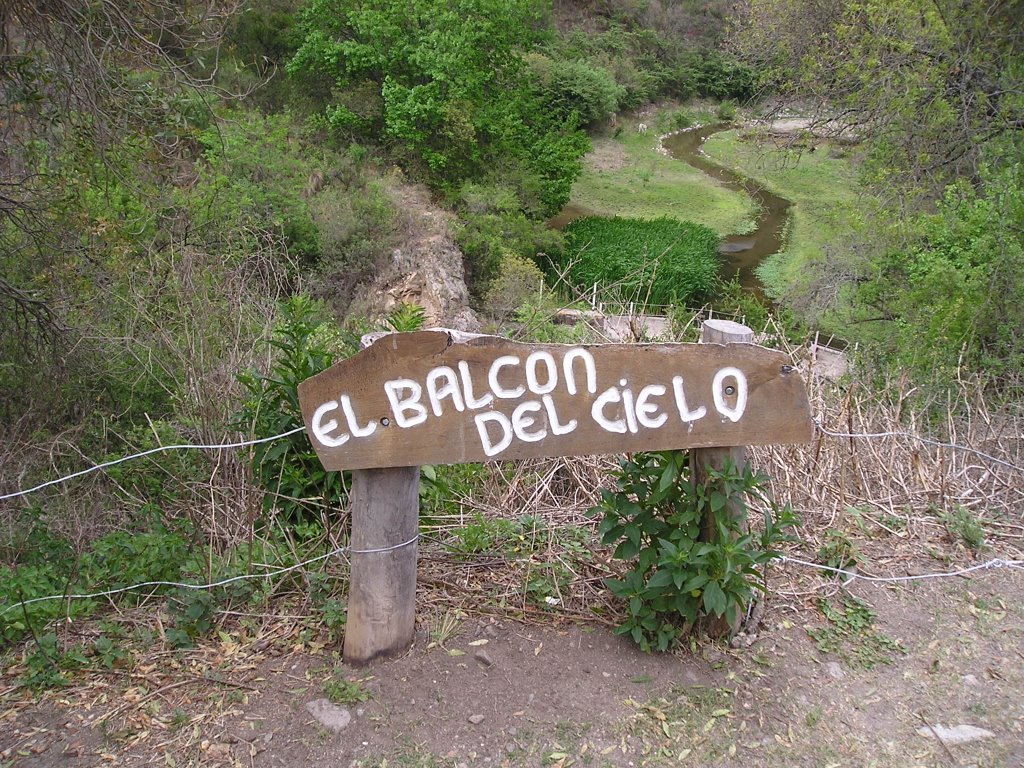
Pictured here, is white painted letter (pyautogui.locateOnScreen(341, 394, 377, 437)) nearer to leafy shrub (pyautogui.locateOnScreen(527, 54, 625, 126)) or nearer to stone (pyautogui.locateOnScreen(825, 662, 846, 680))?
stone (pyautogui.locateOnScreen(825, 662, 846, 680))

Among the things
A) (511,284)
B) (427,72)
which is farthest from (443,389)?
(427,72)

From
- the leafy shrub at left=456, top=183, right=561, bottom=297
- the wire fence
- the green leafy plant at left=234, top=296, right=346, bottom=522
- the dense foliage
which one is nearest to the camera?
the wire fence

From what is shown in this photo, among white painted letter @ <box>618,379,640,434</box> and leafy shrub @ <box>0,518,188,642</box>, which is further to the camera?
leafy shrub @ <box>0,518,188,642</box>

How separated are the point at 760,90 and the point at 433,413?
1515 cm

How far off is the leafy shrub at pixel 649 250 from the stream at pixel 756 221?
2.35ft

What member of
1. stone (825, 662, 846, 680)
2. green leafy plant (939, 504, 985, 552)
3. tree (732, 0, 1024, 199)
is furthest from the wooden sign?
tree (732, 0, 1024, 199)

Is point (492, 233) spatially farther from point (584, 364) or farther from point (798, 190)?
point (584, 364)

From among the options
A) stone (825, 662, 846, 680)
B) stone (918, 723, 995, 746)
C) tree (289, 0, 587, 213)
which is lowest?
stone (918, 723, 995, 746)

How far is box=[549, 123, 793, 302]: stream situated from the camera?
77.8 feet

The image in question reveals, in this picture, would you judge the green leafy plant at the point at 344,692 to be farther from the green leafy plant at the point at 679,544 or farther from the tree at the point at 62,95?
the tree at the point at 62,95

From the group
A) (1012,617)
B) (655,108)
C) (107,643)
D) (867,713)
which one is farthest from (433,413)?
(655,108)

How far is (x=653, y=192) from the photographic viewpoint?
1203 inches

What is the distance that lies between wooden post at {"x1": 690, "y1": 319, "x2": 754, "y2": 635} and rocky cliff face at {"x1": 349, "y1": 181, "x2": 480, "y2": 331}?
42.5ft

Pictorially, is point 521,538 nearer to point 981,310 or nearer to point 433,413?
point 433,413
